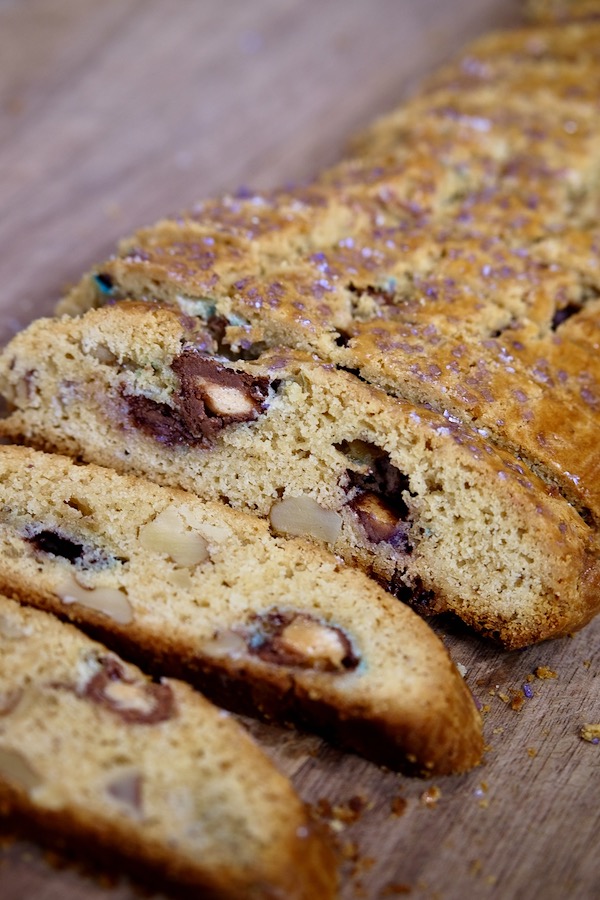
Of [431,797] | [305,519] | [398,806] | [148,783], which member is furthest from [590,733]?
[148,783]

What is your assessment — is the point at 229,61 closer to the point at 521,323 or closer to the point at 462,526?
the point at 521,323

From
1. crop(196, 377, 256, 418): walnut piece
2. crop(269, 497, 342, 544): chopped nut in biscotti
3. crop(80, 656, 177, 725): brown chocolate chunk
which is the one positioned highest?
crop(196, 377, 256, 418): walnut piece

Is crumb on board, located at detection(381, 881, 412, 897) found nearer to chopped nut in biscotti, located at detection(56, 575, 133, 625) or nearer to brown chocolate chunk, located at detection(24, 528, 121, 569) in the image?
chopped nut in biscotti, located at detection(56, 575, 133, 625)

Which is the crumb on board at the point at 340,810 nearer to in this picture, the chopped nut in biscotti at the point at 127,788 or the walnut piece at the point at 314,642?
the walnut piece at the point at 314,642

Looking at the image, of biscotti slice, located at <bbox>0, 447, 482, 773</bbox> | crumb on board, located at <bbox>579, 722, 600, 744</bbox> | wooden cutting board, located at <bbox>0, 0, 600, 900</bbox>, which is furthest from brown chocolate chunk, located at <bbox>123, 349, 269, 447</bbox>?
crumb on board, located at <bbox>579, 722, 600, 744</bbox>

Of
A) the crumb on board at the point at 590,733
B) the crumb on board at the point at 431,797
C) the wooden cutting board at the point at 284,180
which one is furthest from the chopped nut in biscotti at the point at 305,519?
the crumb on board at the point at 590,733

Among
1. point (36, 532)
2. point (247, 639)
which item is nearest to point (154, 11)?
point (36, 532)
